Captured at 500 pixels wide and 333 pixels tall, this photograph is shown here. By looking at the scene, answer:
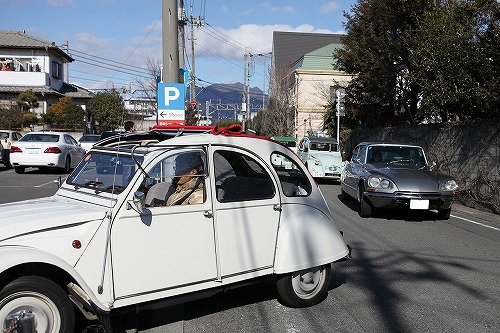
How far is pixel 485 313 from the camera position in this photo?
4793 mm

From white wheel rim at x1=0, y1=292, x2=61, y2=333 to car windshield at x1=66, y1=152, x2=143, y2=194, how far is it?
97 cm

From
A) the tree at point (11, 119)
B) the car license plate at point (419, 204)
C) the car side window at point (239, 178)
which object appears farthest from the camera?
the tree at point (11, 119)

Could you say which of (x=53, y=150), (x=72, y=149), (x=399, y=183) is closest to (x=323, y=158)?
(x=399, y=183)

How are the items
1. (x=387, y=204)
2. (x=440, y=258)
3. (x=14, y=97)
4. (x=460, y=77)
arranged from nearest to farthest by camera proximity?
(x=440, y=258) → (x=387, y=204) → (x=460, y=77) → (x=14, y=97)

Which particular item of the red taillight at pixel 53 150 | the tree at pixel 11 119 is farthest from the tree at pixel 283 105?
the red taillight at pixel 53 150

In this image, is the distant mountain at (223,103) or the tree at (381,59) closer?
the tree at (381,59)

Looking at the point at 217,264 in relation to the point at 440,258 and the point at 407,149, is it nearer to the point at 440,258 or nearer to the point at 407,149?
the point at 440,258

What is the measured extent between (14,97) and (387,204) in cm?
3509

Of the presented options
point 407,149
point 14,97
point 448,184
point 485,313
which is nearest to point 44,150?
point 407,149

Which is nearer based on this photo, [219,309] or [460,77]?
[219,309]

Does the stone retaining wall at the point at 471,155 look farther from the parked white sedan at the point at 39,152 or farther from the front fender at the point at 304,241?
the parked white sedan at the point at 39,152

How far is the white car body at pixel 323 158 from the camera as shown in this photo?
59.4 ft

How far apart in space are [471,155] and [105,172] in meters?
11.5

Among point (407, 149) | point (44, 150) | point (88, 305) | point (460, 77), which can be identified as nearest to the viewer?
point (88, 305)
